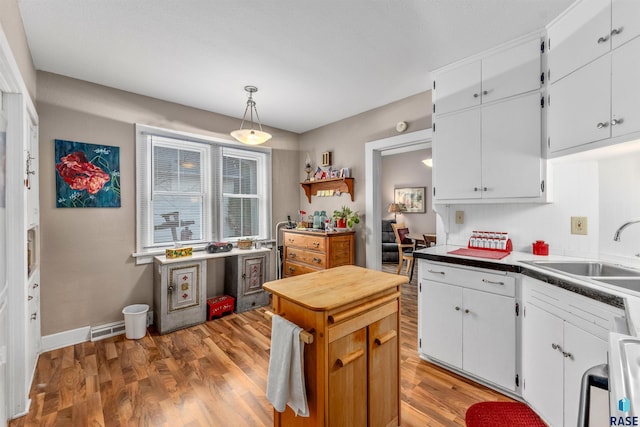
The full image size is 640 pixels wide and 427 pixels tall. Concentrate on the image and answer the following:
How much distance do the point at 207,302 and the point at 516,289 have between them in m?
3.23

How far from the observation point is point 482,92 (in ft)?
7.56

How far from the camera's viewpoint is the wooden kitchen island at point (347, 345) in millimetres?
1265

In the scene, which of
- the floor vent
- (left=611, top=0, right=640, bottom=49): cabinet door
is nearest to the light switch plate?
(left=611, top=0, right=640, bottom=49): cabinet door

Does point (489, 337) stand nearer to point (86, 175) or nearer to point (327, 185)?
point (327, 185)

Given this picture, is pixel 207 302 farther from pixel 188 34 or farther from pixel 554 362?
pixel 554 362

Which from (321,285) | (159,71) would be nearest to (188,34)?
(159,71)

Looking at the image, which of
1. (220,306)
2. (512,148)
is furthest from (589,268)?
(220,306)

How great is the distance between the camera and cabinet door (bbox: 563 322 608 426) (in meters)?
1.39

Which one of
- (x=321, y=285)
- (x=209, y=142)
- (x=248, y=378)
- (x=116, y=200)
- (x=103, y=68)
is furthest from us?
(x=209, y=142)

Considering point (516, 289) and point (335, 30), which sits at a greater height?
point (335, 30)

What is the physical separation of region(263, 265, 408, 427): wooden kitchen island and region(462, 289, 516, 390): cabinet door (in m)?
0.81

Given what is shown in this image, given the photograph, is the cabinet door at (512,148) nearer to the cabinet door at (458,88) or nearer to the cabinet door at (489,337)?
the cabinet door at (458,88)

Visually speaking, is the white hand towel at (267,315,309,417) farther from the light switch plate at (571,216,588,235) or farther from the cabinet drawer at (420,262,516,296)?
the light switch plate at (571,216,588,235)

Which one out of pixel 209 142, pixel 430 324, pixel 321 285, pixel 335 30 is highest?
pixel 335 30
